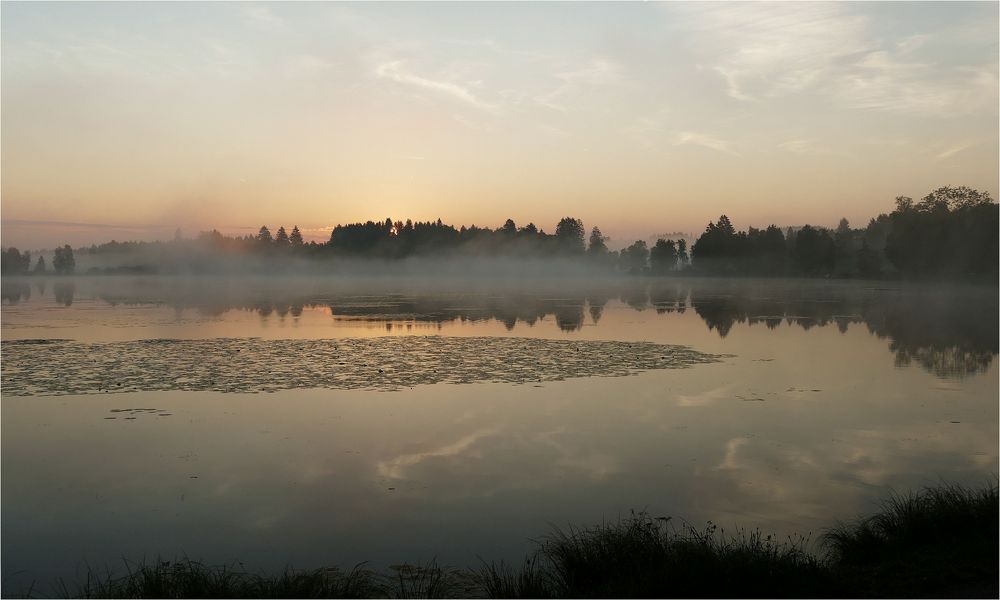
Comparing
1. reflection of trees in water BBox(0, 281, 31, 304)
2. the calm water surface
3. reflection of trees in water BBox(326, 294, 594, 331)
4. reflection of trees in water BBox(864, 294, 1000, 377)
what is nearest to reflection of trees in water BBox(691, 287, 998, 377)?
A: reflection of trees in water BBox(864, 294, 1000, 377)

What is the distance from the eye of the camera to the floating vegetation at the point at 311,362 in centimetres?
2192

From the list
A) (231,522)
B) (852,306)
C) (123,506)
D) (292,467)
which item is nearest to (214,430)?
(292,467)

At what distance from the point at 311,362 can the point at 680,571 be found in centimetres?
1982

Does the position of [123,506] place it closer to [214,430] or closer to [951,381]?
[214,430]

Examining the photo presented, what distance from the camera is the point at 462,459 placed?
47.2 feet

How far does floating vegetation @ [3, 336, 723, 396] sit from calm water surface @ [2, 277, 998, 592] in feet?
3.24

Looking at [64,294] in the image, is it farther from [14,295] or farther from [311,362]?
[311,362]

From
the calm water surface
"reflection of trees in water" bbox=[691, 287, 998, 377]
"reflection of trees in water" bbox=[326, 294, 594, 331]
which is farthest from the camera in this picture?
"reflection of trees in water" bbox=[326, 294, 594, 331]

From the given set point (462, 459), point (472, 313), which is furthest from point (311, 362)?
point (472, 313)

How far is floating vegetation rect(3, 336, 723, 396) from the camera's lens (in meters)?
21.9

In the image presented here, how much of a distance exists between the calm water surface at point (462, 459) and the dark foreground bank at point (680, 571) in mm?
576

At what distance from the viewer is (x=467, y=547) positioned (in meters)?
10.3

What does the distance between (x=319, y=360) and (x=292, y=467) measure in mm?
12995

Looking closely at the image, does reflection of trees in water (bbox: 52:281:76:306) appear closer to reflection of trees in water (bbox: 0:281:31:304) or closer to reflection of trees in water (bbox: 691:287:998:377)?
reflection of trees in water (bbox: 0:281:31:304)
